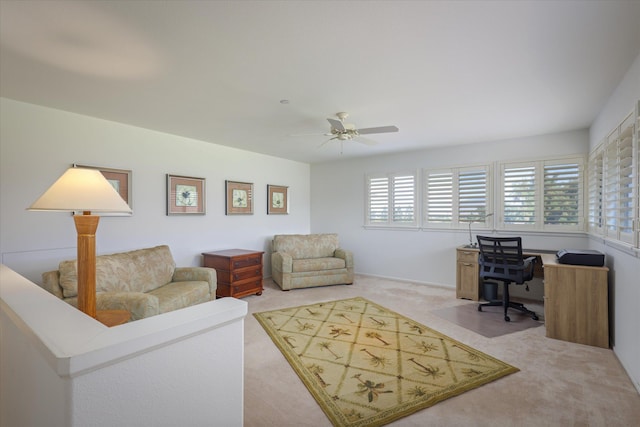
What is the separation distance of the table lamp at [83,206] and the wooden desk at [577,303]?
13.0 feet

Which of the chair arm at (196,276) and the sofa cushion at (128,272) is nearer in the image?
the sofa cushion at (128,272)

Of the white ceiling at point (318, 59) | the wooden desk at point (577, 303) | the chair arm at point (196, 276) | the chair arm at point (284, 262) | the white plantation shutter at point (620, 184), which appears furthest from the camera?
the chair arm at point (284, 262)

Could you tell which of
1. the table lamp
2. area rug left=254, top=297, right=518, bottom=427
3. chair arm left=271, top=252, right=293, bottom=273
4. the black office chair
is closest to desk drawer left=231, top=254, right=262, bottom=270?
chair arm left=271, top=252, right=293, bottom=273

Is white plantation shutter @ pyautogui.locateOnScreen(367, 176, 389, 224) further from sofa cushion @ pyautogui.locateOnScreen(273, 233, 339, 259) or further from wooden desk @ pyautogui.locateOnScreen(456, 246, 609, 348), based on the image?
wooden desk @ pyautogui.locateOnScreen(456, 246, 609, 348)

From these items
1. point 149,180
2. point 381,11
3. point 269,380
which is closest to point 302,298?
point 269,380

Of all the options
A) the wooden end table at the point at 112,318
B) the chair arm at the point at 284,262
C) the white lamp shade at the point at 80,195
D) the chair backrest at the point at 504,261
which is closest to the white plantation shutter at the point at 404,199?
the chair backrest at the point at 504,261

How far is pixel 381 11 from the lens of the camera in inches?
69.5

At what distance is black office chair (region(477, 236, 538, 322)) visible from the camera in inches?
148

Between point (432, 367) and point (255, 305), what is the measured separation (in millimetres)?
2547

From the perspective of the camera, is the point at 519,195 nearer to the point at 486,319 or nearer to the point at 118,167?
the point at 486,319

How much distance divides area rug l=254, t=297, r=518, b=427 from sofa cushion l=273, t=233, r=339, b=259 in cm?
188

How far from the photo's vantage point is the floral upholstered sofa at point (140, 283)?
266cm

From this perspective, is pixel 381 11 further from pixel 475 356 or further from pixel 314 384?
pixel 475 356

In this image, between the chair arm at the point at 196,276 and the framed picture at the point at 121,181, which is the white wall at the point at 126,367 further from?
the framed picture at the point at 121,181
